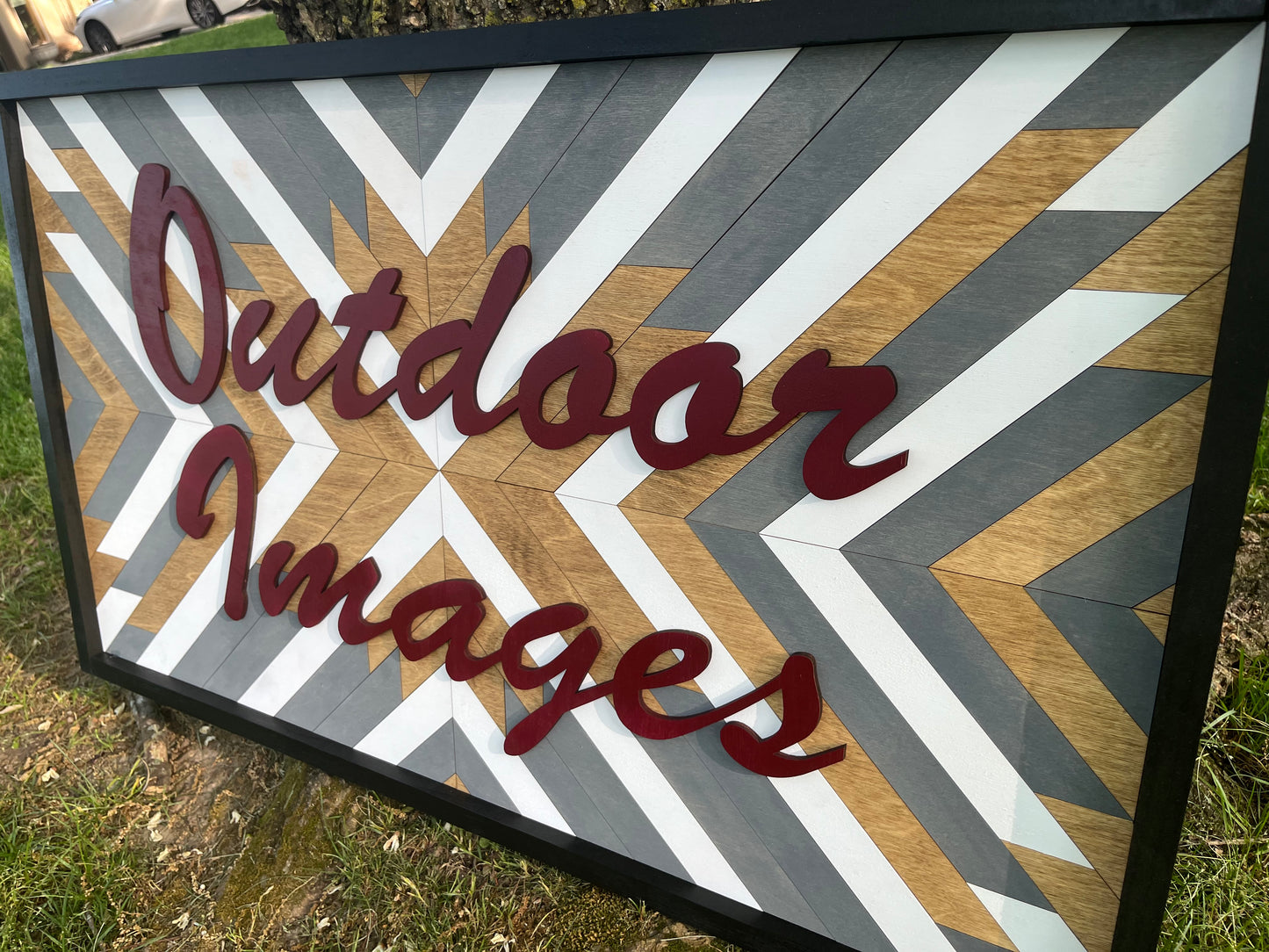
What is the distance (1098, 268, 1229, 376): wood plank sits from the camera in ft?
3.06

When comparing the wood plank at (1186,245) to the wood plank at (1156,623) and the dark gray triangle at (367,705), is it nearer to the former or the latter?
the wood plank at (1156,623)

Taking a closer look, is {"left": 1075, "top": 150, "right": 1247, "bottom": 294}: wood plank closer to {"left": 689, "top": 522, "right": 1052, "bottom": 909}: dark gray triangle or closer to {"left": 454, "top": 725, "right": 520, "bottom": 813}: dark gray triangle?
{"left": 689, "top": 522, "right": 1052, "bottom": 909}: dark gray triangle

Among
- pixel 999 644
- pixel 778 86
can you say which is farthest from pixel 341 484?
pixel 999 644

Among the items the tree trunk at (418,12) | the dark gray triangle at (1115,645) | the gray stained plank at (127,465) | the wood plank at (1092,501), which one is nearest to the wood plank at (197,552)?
the gray stained plank at (127,465)

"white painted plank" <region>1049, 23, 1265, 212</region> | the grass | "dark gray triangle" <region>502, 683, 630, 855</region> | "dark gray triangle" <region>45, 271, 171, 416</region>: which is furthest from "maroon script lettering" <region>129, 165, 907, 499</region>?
the grass

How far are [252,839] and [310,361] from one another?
124cm

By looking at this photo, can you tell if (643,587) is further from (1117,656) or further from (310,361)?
(310,361)

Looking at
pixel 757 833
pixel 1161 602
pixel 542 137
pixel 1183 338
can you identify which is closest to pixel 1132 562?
pixel 1161 602

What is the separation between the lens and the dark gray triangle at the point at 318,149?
1.46 metres

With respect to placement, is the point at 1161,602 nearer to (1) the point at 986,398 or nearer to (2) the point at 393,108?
(1) the point at 986,398

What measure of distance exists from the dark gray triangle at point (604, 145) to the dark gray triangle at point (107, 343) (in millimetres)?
1123

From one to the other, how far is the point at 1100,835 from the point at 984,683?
0.89ft

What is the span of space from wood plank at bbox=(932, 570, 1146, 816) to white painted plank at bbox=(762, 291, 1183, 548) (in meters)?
0.16

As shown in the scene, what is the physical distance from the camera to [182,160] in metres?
1.62
